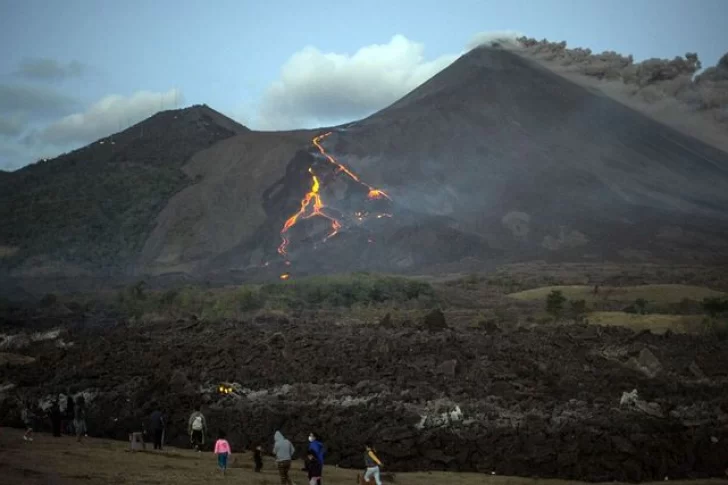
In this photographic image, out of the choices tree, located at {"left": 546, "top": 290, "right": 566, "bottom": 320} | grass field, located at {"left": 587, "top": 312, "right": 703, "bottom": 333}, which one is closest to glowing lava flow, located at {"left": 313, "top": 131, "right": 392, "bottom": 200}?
tree, located at {"left": 546, "top": 290, "right": 566, "bottom": 320}

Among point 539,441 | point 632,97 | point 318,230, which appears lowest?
point 539,441

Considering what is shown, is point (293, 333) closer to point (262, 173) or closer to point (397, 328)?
point (397, 328)

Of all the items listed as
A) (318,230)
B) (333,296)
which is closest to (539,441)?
(333,296)

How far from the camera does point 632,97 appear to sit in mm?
96312

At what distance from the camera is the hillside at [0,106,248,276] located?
74250 millimetres

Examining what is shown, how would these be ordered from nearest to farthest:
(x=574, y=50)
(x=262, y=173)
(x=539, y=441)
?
1. (x=539, y=441)
2. (x=262, y=173)
3. (x=574, y=50)

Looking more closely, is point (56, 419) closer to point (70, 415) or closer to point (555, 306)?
point (70, 415)

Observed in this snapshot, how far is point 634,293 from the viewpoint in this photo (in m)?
47.7

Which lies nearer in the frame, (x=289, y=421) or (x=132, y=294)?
(x=289, y=421)

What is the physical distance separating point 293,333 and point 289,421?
11.0m

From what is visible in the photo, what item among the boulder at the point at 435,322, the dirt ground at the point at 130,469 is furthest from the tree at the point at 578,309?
the dirt ground at the point at 130,469

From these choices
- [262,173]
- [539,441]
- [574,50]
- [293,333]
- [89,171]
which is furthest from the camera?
[574,50]

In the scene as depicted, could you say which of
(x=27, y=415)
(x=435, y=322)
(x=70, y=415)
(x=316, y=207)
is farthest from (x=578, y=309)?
(x=316, y=207)

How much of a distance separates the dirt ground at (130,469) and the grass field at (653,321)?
60.7 ft
